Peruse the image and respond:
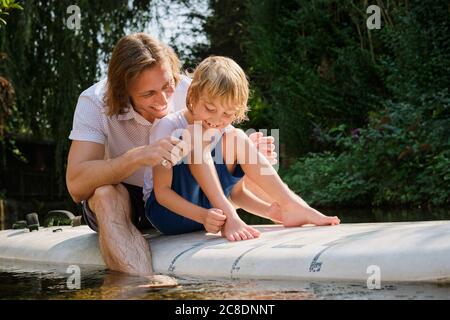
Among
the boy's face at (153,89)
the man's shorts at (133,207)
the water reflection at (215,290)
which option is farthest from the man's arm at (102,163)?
the water reflection at (215,290)

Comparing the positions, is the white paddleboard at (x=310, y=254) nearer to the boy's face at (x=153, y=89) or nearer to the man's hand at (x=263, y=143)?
the man's hand at (x=263, y=143)

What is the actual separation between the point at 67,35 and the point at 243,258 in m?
7.27

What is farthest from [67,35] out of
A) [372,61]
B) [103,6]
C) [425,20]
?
[425,20]

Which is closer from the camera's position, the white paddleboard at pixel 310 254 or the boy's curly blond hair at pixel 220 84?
the white paddleboard at pixel 310 254

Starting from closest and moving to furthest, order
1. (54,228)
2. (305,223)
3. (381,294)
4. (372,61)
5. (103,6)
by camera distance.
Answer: (381,294) → (305,223) → (54,228) → (372,61) → (103,6)

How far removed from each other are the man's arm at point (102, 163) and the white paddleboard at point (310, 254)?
31 cm

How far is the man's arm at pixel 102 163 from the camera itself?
2.63 meters

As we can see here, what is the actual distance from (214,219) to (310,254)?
0.46 meters

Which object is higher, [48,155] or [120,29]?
[120,29]

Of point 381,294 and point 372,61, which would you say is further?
point 372,61

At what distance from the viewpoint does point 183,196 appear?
293 centimetres

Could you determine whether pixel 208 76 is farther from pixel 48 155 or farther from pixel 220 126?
pixel 48 155

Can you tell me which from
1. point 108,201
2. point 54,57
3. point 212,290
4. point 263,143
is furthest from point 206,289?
point 54,57

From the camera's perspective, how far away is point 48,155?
44.3 ft
